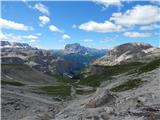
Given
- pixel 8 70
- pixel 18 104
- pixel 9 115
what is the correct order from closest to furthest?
pixel 9 115 < pixel 18 104 < pixel 8 70

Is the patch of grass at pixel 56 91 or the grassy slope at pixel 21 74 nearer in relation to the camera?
the patch of grass at pixel 56 91

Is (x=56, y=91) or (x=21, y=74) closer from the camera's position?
(x=56, y=91)

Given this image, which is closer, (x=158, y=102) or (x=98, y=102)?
(x=158, y=102)

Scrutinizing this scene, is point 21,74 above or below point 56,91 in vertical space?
above

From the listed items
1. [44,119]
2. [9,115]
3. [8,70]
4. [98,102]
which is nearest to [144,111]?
[98,102]

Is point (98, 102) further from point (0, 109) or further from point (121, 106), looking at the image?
point (0, 109)

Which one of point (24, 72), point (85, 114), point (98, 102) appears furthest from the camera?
point (24, 72)

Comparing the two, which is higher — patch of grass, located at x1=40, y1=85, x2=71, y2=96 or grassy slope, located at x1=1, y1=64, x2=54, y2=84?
grassy slope, located at x1=1, y1=64, x2=54, y2=84

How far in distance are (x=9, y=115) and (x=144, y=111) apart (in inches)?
925

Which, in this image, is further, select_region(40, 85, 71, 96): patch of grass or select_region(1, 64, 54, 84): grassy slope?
select_region(1, 64, 54, 84): grassy slope

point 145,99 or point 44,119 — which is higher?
point 145,99

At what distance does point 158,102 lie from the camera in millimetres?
38812

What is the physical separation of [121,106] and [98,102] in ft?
15.5

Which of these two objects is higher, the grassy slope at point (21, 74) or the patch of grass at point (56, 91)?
the grassy slope at point (21, 74)
